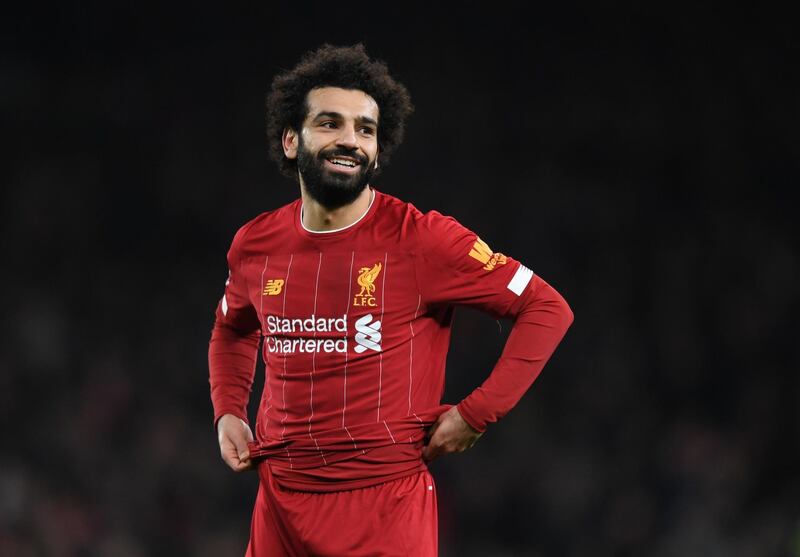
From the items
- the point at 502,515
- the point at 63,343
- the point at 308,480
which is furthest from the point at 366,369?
the point at 63,343

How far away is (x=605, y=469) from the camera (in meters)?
6.04

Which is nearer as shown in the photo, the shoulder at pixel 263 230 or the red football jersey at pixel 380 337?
the red football jersey at pixel 380 337

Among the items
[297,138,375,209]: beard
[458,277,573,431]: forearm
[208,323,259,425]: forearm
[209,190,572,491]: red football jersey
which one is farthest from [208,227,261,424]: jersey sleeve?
[458,277,573,431]: forearm

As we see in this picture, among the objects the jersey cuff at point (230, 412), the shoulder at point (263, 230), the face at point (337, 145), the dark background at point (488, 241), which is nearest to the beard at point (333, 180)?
the face at point (337, 145)

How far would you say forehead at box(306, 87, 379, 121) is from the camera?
107 inches

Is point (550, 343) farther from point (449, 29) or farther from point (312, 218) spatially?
point (449, 29)

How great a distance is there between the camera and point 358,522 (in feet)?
8.52

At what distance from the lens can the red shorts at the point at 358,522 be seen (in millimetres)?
2592

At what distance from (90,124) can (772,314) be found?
13.5 ft

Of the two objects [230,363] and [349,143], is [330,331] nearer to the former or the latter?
[349,143]

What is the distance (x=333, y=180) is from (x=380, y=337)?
383 mm

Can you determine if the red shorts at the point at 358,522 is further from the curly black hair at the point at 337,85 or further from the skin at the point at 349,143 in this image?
the curly black hair at the point at 337,85

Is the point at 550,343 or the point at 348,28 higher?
the point at 348,28

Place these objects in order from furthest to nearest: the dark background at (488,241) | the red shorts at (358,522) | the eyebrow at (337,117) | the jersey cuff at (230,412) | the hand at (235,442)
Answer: the dark background at (488,241) < the jersey cuff at (230,412) < the hand at (235,442) < the eyebrow at (337,117) < the red shorts at (358,522)
